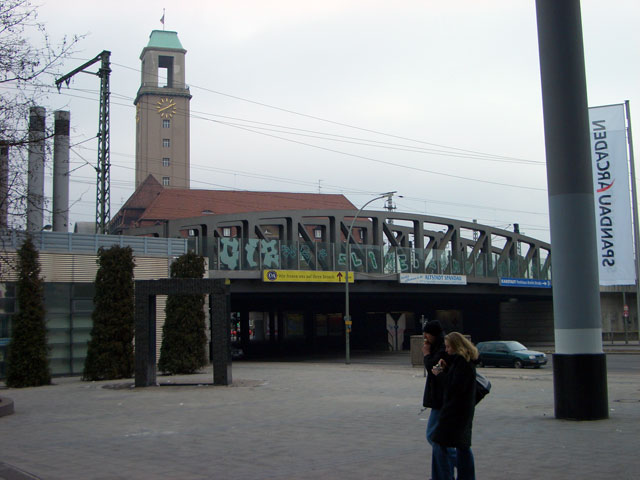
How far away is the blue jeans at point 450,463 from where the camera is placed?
6.41 m

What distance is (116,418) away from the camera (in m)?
13.6

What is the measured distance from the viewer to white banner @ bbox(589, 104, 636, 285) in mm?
19438

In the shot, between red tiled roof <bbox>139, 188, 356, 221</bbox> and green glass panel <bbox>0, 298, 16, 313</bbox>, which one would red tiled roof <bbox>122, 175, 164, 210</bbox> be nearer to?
red tiled roof <bbox>139, 188, 356, 221</bbox>

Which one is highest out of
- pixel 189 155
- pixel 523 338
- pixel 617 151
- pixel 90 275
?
pixel 189 155

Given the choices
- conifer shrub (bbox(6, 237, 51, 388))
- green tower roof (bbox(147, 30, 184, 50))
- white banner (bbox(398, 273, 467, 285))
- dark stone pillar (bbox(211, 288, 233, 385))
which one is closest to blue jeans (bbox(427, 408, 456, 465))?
dark stone pillar (bbox(211, 288, 233, 385))

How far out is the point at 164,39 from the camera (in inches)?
4104

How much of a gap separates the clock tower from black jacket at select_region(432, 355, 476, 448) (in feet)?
312

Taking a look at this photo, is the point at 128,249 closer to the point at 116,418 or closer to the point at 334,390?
the point at 334,390

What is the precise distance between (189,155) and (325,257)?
2386 inches

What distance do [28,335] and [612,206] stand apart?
1736cm

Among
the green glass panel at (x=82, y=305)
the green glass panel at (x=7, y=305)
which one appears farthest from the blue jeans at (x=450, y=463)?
the green glass panel at (x=82, y=305)

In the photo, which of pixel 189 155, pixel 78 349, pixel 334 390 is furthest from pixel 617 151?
pixel 189 155

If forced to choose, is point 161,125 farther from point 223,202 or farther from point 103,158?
point 103,158

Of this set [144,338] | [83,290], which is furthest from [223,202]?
[144,338]
